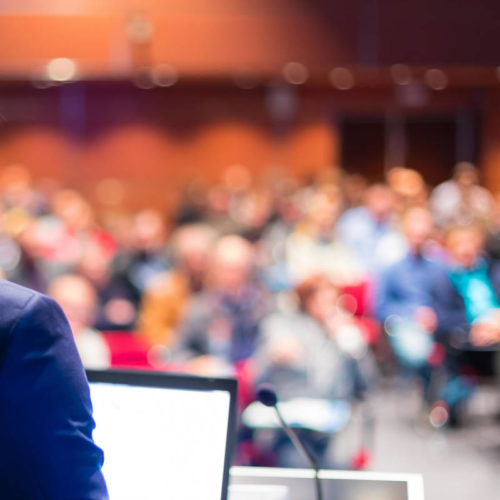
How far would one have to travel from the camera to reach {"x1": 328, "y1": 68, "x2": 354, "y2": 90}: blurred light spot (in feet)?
31.1

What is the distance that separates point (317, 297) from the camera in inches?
159

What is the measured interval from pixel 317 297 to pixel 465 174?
7787 millimetres

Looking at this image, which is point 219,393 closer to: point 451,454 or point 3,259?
point 451,454

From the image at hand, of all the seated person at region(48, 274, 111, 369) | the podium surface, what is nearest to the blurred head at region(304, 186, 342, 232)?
the seated person at region(48, 274, 111, 369)

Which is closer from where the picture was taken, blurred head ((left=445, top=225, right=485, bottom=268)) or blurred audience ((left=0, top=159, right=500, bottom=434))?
blurred audience ((left=0, top=159, right=500, bottom=434))

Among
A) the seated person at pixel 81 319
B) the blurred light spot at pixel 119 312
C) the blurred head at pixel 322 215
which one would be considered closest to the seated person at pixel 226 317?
the seated person at pixel 81 319

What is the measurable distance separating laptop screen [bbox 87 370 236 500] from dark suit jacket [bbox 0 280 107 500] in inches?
15.0

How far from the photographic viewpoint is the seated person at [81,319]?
3633 mm

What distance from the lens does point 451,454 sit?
517 centimetres

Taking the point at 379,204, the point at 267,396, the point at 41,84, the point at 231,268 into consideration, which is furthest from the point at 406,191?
the point at 267,396

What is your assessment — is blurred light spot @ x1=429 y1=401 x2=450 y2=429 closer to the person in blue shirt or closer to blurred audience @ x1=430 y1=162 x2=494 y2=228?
the person in blue shirt

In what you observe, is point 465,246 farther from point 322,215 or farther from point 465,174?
point 465,174

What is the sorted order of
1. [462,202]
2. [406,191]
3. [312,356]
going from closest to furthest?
[312,356] → [406,191] → [462,202]

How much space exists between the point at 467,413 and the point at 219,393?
5.03m
